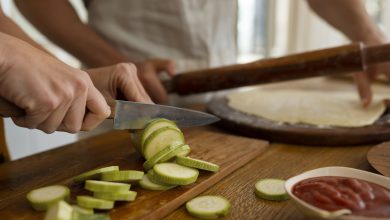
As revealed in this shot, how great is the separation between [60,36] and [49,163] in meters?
0.89

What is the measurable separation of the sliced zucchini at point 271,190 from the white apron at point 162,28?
1.18 metres

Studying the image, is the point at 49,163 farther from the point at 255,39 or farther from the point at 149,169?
the point at 255,39

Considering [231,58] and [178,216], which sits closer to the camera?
[178,216]

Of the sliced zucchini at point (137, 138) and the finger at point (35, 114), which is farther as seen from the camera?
the sliced zucchini at point (137, 138)

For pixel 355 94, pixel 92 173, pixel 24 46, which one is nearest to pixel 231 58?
pixel 355 94

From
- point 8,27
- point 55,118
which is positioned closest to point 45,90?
point 55,118

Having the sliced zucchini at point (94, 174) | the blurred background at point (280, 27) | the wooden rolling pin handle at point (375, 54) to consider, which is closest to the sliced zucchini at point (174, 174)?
the sliced zucchini at point (94, 174)

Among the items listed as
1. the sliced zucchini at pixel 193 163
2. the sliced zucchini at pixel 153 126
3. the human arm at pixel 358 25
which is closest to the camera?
the sliced zucchini at pixel 193 163

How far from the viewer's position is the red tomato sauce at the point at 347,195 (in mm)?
928

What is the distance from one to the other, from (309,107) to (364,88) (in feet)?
1.12

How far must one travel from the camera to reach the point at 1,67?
938 mm

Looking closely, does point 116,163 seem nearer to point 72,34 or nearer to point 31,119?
point 31,119

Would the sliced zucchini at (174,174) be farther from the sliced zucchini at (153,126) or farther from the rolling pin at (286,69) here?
the rolling pin at (286,69)

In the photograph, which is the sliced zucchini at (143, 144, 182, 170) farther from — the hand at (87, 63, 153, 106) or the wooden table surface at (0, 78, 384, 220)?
the hand at (87, 63, 153, 106)
